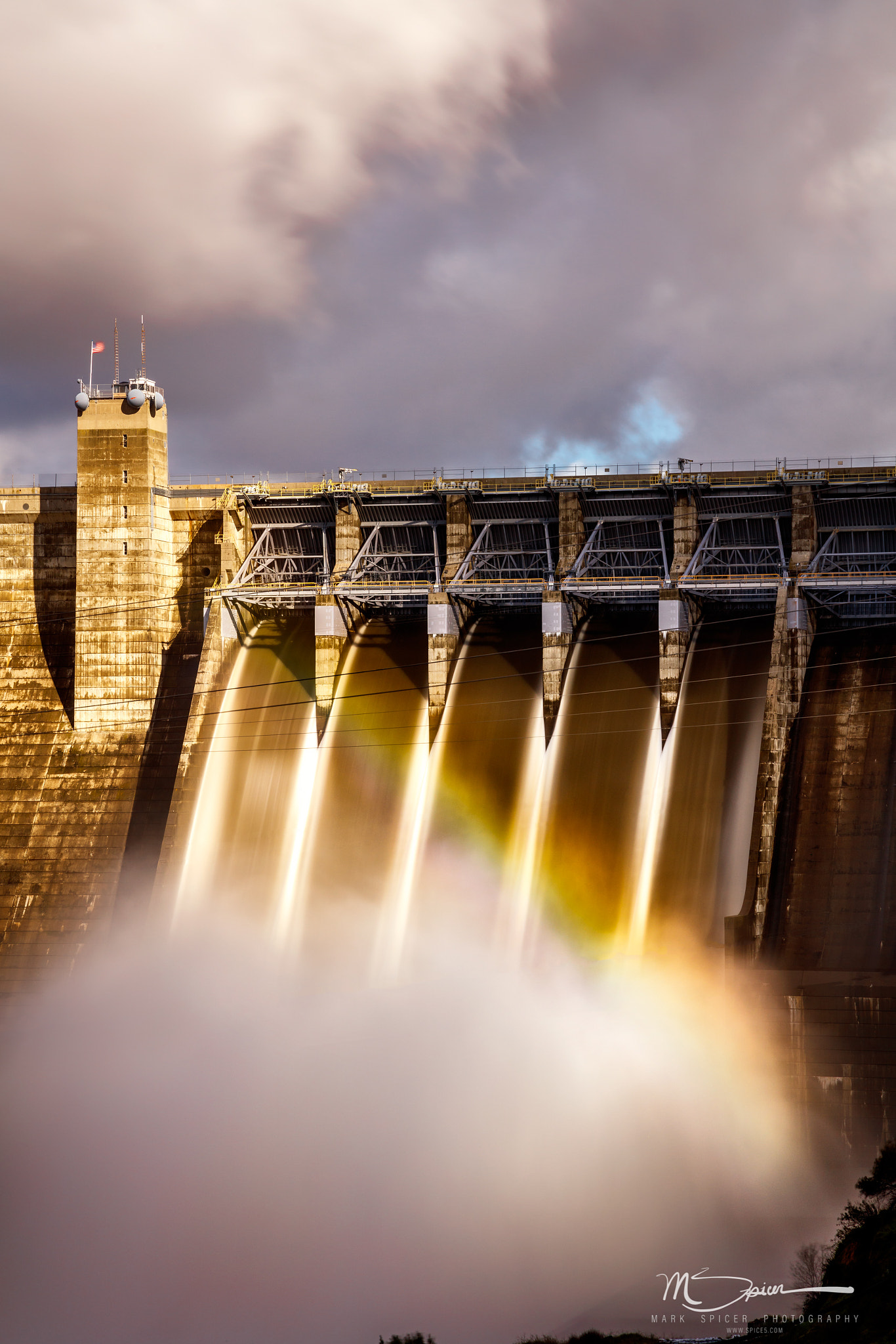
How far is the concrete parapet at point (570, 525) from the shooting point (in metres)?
48.7

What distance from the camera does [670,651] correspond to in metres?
45.2

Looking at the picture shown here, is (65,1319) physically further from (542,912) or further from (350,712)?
(350,712)

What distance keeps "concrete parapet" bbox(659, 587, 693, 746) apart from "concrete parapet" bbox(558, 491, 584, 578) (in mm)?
4543

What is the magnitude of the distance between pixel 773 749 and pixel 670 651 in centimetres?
574


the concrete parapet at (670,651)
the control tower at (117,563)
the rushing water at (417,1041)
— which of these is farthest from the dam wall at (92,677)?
the concrete parapet at (670,651)

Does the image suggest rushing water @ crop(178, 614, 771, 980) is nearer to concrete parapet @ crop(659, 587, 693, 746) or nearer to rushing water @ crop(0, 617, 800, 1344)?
rushing water @ crop(0, 617, 800, 1344)

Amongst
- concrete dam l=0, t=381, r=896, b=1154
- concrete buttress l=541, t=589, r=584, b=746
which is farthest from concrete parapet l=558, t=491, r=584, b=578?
concrete buttress l=541, t=589, r=584, b=746

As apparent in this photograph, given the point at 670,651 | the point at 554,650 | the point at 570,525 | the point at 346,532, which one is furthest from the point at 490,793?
the point at 346,532

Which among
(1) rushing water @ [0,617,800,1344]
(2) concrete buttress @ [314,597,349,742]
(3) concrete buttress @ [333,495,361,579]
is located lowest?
(1) rushing water @ [0,617,800,1344]

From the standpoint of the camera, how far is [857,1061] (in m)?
35.9

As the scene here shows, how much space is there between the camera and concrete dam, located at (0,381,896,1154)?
40.2m

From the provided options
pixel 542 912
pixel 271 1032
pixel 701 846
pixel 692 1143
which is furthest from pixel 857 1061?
pixel 271 1032

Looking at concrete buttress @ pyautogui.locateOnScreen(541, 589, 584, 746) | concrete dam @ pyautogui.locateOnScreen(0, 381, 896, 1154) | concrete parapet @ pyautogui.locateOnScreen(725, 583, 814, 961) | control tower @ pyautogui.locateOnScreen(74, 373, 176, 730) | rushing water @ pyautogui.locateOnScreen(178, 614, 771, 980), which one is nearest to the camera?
concrete parapet @ pyautogui.locateOnScreen(725, 583, 814, 961)

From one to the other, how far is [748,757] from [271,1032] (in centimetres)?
1868
